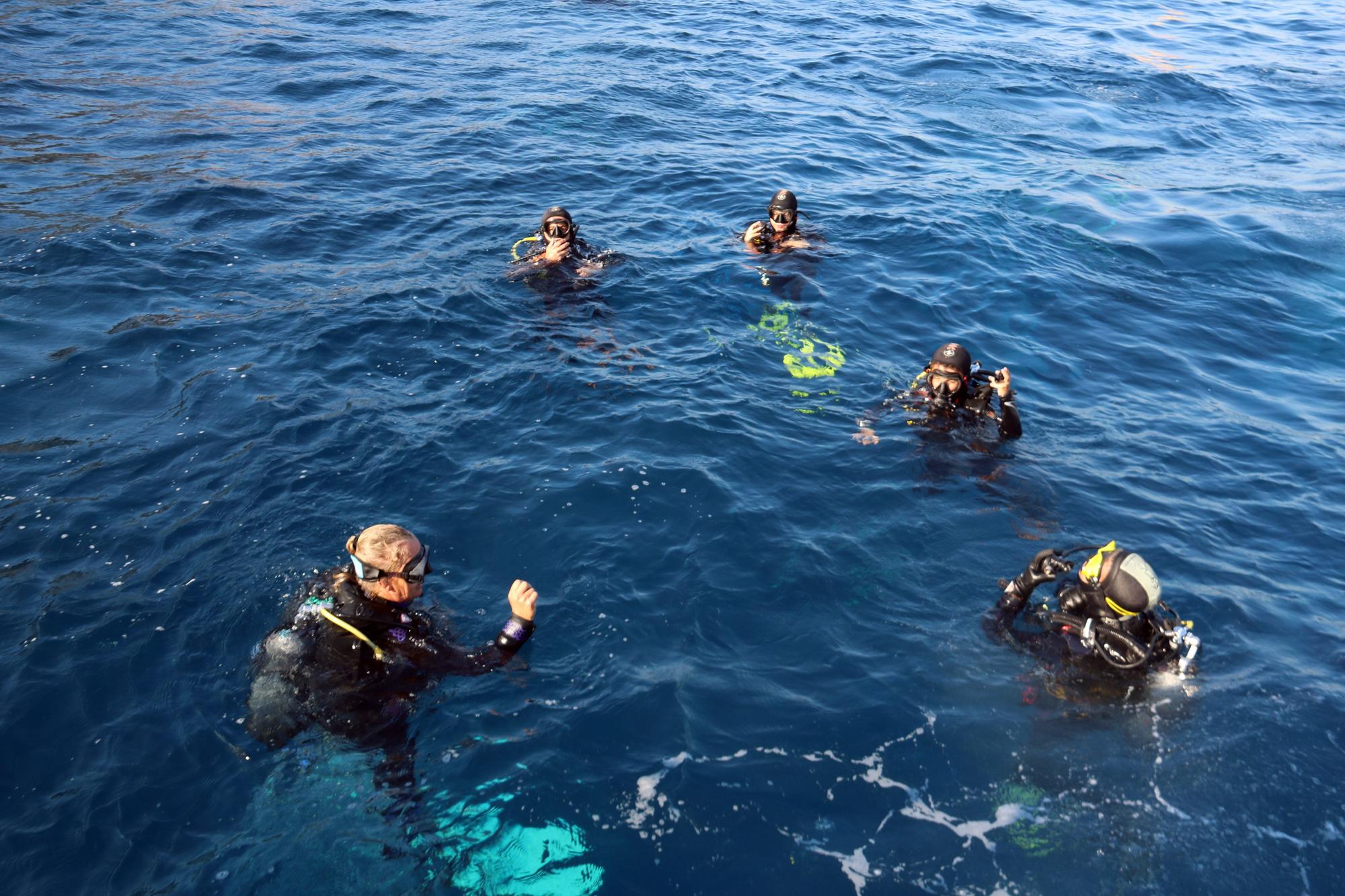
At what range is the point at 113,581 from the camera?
22.4 feet

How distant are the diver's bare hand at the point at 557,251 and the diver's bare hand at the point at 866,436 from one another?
4.35m

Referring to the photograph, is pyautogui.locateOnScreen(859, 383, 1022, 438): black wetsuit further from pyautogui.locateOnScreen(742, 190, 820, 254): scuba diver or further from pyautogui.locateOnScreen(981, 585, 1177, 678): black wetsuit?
pyautogui.locateOnScreen(742, 190, 820, 254): scuba diver

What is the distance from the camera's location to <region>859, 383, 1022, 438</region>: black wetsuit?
8.62 m

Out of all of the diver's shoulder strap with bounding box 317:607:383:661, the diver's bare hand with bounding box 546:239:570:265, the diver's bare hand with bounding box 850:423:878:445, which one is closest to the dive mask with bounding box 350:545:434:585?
the diver's shoulder strap with bounding box 317:607:383:661

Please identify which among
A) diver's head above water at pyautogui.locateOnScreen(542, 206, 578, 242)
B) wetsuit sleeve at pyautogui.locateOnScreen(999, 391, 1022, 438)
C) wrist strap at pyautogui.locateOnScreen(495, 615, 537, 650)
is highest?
diver's head above water at pyautogui.locateOnScreen(542, 206, 578, 242)

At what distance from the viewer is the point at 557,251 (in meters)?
11.1

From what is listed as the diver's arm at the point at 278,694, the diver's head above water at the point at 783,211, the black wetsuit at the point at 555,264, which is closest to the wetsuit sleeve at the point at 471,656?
the diver's arm at the point at 278,694

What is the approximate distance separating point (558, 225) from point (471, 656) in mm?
6707

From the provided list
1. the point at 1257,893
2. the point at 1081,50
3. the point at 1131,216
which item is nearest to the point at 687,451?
the point at 1257,893

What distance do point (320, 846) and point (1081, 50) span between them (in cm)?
2511

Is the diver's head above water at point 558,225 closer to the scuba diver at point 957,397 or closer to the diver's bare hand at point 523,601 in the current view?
the scuba diver at point 957,397

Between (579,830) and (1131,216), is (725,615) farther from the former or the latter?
(1131,216)

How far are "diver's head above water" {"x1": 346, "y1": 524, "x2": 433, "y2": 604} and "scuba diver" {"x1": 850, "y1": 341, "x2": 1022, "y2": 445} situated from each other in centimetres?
491

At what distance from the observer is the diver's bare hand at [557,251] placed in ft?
36.4
